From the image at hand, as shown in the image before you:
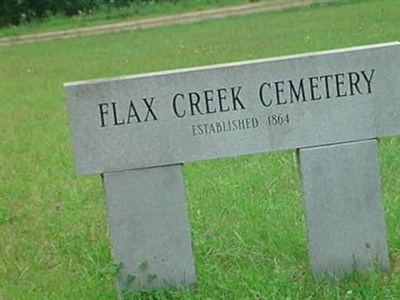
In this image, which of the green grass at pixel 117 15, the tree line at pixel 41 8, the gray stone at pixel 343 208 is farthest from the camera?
the tree line at pixel 41 8

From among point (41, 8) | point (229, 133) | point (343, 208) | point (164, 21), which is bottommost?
point (164, 21)

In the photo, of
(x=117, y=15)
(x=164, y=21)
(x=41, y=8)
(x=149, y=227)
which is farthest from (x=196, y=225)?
(x=41, y=8)

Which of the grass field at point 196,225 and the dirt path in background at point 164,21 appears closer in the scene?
the grass field at point 196,225

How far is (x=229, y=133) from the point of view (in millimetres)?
4891

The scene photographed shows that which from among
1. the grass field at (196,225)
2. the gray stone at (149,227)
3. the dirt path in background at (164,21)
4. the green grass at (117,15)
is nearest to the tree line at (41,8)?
the green grass at (117,15)

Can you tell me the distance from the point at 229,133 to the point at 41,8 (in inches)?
1257

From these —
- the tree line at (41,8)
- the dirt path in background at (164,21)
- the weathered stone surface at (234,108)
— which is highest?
the weathered stone surface at (234,108)

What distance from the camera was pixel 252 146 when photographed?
16.1 feet

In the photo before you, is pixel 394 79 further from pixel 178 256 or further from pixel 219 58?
pixel 219 58

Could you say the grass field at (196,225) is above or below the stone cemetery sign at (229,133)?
below

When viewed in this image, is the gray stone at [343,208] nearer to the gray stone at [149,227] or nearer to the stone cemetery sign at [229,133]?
the stone cemetery sign at [229,133]

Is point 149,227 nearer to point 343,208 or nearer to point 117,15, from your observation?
point 343,208

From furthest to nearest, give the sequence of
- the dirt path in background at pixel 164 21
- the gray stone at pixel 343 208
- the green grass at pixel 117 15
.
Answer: the green grass at pixel 117 15, the dirt path in background at pixel 164 21, the gray stone at pixel 343 208

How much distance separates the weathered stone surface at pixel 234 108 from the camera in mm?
4809
